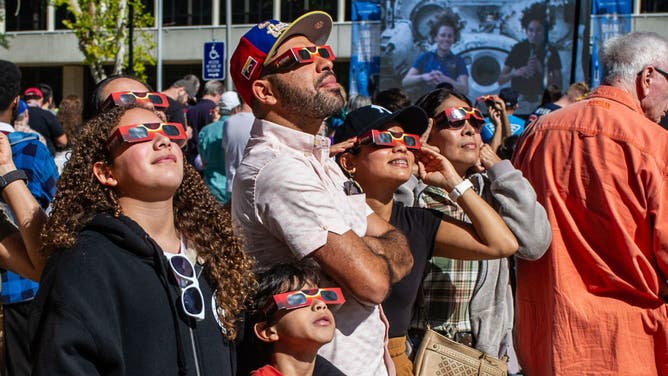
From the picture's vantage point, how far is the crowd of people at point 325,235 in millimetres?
2857

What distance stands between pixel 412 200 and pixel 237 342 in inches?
72.4

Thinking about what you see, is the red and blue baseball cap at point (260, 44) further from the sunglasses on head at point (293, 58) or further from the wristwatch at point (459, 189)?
the wristwatch at point (459, 189)

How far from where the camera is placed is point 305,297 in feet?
11.4

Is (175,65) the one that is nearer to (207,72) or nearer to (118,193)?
(207,72)

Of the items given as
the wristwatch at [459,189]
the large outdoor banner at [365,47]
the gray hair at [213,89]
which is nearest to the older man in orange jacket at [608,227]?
the wristwatch at [459,189]

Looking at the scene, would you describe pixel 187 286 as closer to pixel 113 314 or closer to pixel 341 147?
pixel 113 314

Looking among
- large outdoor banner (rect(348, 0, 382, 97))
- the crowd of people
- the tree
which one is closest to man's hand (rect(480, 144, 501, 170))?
the crowd of people

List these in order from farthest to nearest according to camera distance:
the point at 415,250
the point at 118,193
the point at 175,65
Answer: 1. the point at 175,65
2. the point at 415,250
3. the point at 118,193

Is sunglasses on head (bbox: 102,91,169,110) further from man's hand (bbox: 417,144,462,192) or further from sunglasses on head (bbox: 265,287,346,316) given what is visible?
man's hand (bbox: 417,144,462,192)

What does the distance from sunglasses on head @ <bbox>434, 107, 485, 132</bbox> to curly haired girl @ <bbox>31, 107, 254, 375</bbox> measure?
1906mm

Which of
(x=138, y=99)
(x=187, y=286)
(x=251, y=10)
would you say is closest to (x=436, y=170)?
(x=138, y=99)

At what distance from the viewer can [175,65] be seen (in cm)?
4634

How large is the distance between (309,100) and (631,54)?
5.36 ft

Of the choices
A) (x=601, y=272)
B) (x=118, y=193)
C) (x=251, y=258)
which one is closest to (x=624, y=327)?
(x=601, y=272)
